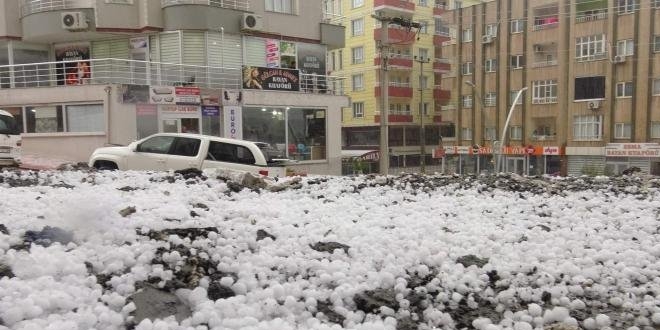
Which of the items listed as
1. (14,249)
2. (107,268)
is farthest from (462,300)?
(14,249)

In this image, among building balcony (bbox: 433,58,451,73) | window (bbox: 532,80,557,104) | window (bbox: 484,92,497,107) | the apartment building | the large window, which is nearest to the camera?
the apartment building

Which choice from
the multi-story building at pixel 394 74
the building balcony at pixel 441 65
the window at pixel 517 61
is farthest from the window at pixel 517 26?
the building balcony at pixel 441 65

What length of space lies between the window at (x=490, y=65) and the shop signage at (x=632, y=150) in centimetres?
1094

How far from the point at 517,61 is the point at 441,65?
11.9 meters

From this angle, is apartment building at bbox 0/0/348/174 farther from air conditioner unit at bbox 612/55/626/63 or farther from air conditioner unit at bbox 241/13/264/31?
air conditioner unit at bbox 612/55/626/63

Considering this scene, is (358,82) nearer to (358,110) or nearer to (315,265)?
(358,110)

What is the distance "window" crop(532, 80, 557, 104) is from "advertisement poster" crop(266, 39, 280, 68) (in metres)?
23.9

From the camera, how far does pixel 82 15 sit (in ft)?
75.0

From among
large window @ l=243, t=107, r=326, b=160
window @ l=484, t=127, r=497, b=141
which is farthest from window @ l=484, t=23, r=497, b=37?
large window @ l=243, t=107, r=326, b=160

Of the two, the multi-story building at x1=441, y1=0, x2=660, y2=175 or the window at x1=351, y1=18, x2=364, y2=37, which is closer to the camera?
the multi-story building at x1=441, y1=0, x2=660, y2=175

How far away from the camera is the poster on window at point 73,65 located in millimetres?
23148

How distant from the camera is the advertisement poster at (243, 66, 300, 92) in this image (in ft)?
78.6

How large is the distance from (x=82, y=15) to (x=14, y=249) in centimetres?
2233

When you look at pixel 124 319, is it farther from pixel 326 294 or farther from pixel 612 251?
pixel 612 251
